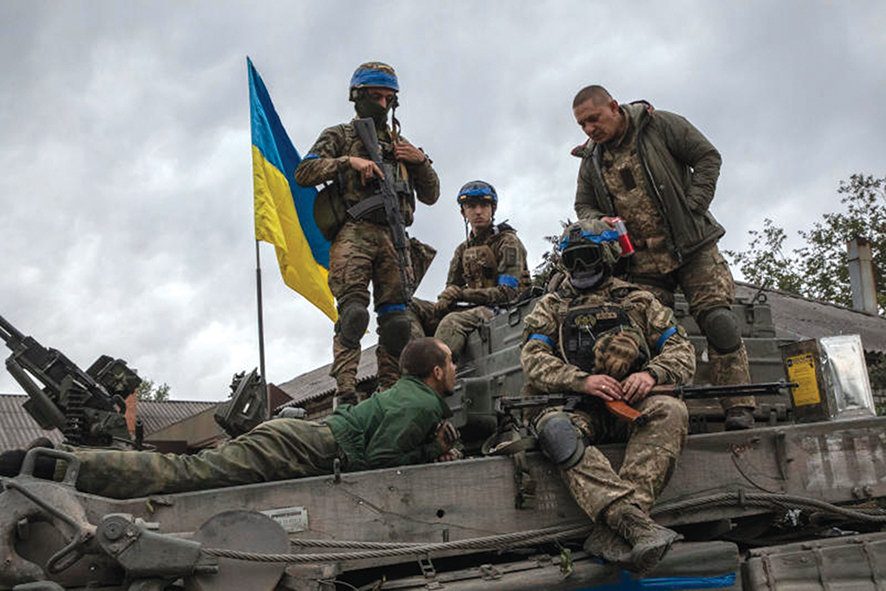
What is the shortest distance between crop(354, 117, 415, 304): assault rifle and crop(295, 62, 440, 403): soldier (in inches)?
2.2

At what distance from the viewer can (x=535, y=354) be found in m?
4.89

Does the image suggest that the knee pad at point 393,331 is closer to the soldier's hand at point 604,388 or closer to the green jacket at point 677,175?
the green jacket at point 677,175

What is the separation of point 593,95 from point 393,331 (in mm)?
2198

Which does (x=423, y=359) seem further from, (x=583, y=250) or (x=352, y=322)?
(x=352, y=322)

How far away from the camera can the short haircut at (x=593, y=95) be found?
5.88 m

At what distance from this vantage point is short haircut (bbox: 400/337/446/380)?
467cm

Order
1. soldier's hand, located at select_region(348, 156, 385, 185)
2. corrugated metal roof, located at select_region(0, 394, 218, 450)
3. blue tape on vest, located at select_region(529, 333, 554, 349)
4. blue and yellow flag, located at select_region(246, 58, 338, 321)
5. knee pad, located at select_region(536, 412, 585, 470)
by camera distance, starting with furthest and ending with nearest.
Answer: corrugated metal roof, located at select_region(0, 394, 218, 450)
blue and yellow flag, located at select_region(246, 58, 338, 321)
soldier's hand, located at select_region(348, 156, 385, 185)
blue tape on vest, located at select_region(529, 333, 554, 349)
knee pad, located at select_region(536, 412, 585, 470)

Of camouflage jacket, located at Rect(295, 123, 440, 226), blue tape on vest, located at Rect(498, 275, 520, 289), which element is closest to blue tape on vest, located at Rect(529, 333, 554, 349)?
camouflage jacket, located at Rect(295, 123, 440, 226)

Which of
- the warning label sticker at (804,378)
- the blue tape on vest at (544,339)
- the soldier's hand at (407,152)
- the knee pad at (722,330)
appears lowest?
the warning label sticker at (804,378)

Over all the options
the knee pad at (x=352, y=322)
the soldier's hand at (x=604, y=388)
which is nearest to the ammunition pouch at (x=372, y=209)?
the knee pad at (x=352, y=322)

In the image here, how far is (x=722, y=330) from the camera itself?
551 cm

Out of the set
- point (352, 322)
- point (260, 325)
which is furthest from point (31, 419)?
point (352, 322)

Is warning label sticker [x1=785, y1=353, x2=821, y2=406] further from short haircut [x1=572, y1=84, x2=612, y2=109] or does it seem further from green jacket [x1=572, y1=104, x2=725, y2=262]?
short haircut [x1=572, y1=84, x2=612, y2=109]

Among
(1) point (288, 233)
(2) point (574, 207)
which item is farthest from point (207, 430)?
(2) point (574, 207)
